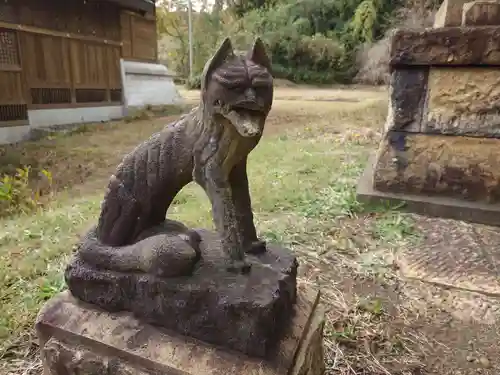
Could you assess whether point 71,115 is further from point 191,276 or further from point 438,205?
point 191,276

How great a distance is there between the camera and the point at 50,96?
8062 mm

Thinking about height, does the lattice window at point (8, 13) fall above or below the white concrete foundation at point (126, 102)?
above

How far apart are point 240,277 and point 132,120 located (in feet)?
29.0

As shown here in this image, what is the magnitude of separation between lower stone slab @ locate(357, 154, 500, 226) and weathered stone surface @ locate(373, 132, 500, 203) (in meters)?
0.06

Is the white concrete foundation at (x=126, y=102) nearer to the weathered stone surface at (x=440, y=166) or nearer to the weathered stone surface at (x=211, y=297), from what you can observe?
the weathered stone surface at (x=440, y=166)

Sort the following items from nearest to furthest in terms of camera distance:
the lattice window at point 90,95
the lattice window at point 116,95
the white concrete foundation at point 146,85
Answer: the lattice window at point 90,95 < the lattice window at point 116,95 < the white concrete foundation at point 146,85

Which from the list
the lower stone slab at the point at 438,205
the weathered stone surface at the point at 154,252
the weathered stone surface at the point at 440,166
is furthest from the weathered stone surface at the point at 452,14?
the weathered stone surface at the point at 154,252

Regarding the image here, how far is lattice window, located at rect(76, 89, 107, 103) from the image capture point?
346 inches

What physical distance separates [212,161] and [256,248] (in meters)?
0.38

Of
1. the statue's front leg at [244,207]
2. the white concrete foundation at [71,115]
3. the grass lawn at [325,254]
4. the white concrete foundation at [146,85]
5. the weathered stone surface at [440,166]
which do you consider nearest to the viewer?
the statue's front leg at [244,207]

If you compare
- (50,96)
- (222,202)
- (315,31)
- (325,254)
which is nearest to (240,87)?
(222,202)

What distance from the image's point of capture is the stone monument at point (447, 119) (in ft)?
8.37

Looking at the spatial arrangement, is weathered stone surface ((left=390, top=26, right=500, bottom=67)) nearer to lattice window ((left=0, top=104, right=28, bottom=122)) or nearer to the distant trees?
lattice window ((left=0, top=104, right=28, bottom=122))

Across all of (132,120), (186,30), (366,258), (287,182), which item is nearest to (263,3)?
(186,30)
